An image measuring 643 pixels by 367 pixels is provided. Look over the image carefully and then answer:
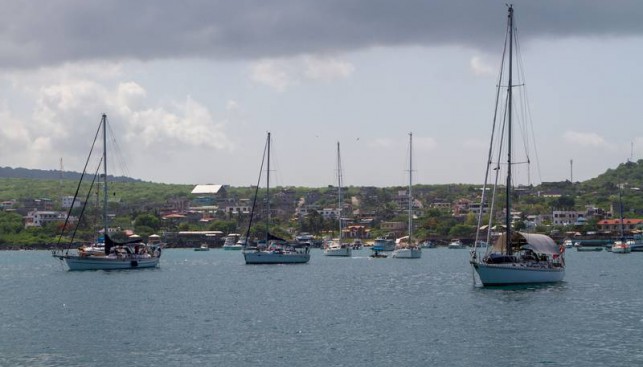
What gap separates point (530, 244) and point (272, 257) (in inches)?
2004

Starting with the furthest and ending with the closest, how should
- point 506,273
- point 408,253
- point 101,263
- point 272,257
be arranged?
point 408,253 < point 272,257 < point 101,263 < point 506,273

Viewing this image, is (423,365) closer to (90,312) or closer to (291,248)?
(90,312)

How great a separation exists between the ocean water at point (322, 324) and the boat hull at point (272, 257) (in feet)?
100

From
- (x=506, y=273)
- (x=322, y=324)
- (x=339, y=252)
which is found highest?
(x=506, y=273)

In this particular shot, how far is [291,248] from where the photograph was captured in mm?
131875

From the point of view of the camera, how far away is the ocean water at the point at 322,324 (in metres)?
46.0

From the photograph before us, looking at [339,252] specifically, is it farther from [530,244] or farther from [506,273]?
[506,273]

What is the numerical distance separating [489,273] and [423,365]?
32582 mm

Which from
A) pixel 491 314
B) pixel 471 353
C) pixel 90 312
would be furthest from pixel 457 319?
pixel 90 312

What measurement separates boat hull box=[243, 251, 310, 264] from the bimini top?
4920 cm

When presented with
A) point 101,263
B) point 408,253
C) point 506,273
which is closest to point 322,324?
point 506,273

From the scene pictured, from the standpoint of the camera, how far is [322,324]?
5784 centimetres

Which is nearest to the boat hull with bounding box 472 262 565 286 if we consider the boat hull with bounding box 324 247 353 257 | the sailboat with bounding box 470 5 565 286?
the sailboat with bounding box 470 5 565 286

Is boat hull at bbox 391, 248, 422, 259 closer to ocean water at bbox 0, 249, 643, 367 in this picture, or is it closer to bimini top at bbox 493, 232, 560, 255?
ocean water at bbox 0, 249, 643, 367
